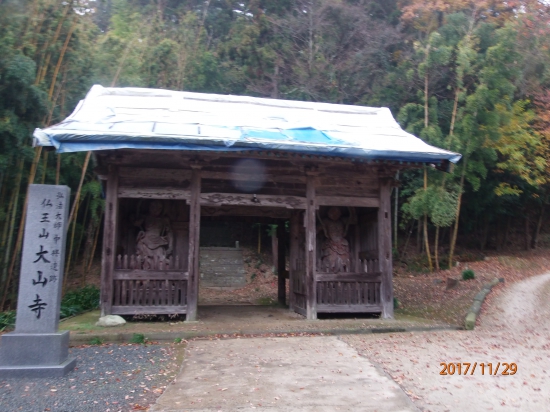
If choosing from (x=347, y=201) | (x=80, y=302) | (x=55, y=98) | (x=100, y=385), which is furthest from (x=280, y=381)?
(x=55, y=98)

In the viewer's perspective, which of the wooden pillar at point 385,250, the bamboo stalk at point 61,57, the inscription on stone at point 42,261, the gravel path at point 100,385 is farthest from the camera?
the bamboo stalk at point 61,57

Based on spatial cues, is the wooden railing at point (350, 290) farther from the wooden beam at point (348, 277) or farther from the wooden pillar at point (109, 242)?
the wooden pillar at point (109, 242)

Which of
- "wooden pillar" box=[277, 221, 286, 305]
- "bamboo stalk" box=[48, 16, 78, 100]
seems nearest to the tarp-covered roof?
"bamboo stalk" box=[48, 16, 78, 100]

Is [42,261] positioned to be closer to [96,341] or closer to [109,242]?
[96,341]

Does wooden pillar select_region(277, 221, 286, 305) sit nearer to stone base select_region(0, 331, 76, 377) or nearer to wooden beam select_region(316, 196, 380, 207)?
wooden beam select_region(316, 196, 380, 207)

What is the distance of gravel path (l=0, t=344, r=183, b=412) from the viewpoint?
4.27 m

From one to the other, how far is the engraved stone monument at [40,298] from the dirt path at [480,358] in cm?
389

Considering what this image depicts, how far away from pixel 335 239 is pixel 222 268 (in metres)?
10.4

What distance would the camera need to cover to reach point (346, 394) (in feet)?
15.1

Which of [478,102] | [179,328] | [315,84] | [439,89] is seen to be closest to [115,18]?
[315,84]

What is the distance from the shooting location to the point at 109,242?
802 cm

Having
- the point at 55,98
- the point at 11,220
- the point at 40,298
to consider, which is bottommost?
the point at 40,298

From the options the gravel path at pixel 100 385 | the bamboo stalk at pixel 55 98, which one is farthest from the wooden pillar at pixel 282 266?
the bamboo stalk at pixel 55 98

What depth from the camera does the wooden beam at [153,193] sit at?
8172 millimetres
